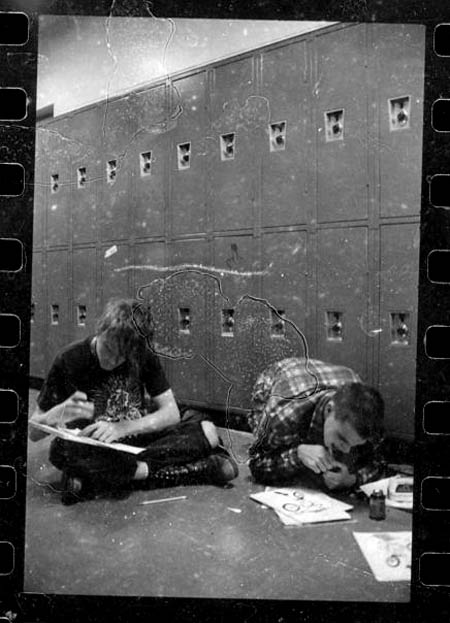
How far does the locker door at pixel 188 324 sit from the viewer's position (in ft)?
5.25

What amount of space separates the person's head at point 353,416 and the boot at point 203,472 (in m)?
0.29

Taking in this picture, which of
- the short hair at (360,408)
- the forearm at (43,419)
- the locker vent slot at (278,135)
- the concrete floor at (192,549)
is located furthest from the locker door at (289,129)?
the forearm at (43,419)

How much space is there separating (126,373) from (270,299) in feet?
1.48

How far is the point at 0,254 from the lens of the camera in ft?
4.99

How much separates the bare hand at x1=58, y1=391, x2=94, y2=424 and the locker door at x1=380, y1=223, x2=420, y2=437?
81 cm

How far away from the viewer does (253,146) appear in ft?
5.24

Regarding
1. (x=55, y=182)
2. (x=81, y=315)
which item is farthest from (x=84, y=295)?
(x=55, y=182)

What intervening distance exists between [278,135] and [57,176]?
60cm

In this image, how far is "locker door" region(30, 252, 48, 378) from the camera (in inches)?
62.1

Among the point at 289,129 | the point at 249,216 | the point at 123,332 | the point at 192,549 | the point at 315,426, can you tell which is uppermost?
the point at 289,129

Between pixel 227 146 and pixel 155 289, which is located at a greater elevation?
pixel 227 146

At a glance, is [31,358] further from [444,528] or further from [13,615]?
[444,528]

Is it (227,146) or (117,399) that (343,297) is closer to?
(227,146)

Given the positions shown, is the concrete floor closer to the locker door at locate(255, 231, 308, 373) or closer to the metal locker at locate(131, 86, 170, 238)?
the locker door at locate(255, 231, 308, 373)
